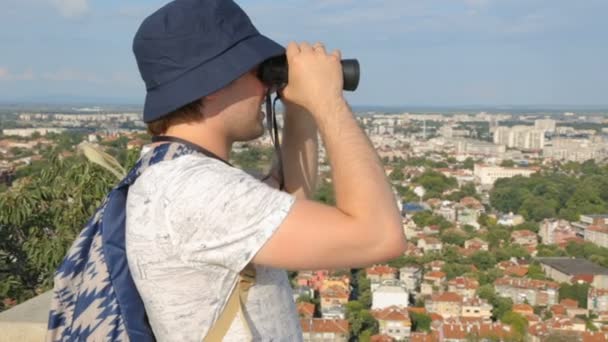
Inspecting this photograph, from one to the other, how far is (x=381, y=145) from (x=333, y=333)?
36141mm

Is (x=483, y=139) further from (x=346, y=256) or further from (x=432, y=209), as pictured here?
(x=346, y=256)

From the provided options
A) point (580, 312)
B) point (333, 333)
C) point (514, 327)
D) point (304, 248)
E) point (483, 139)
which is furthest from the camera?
point (483, 139)

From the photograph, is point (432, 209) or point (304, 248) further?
point (432, 209)

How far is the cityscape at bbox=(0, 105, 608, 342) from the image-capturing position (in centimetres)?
212

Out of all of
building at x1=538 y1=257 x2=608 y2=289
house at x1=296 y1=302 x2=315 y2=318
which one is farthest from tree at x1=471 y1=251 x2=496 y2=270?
house at x1=296 y1=302 x2=315 y2=318

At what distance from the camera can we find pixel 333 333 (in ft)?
33.7

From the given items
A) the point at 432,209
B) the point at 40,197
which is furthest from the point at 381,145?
the point at 40,197

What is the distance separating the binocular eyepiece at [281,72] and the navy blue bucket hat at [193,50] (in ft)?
0.05

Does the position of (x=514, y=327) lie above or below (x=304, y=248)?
below

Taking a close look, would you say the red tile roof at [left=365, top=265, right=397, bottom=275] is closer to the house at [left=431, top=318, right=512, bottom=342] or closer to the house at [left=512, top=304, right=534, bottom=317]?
the house at [left=512, top=304, right=534, bottom=317]

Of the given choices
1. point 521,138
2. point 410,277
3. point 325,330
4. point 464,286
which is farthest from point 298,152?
point 521,138

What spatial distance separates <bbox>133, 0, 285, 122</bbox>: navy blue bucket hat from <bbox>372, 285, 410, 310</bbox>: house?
1270cm

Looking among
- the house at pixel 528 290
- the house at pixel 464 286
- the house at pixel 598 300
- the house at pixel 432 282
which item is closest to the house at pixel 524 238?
the house at pixel 432 282

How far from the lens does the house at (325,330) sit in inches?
376
